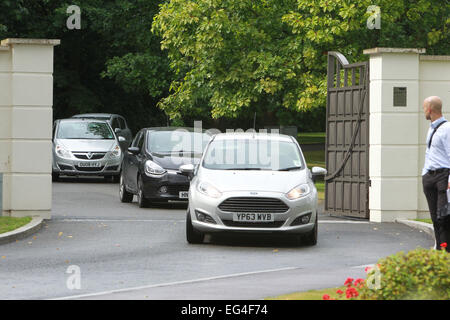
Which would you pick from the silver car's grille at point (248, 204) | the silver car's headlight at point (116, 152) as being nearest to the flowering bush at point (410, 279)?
the silver car's grille at point (248, 204)

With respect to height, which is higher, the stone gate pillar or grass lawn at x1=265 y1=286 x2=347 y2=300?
the stone gate pillar

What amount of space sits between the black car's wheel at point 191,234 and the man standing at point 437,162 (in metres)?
3.58

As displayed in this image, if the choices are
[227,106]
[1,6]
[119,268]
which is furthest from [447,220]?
[1,6]

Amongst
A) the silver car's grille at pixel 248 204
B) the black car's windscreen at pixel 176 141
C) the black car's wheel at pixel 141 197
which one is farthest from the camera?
the black car's windscreen at pixel 176 141

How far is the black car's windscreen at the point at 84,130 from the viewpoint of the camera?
1122 inches

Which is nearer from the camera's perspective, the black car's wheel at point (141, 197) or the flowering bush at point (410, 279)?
the flowering bush at point (410, 279)

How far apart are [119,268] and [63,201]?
10254 mm

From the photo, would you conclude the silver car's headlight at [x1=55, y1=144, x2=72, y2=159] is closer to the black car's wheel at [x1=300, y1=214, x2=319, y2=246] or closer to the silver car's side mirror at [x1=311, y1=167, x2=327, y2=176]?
the silver car's side mirror at [x1=311, y1=167, x2=327, y2=176]

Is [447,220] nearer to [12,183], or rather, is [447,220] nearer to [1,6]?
[12,183]

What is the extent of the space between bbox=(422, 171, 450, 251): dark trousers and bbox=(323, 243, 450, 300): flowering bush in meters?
3.87

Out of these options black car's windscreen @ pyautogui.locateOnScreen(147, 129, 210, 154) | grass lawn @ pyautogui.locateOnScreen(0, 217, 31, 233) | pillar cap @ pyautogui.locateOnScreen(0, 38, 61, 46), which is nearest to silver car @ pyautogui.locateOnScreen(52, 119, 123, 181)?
black car's windscreen @ pyautogui.locateOnScreen(147, 129, 210, 154)

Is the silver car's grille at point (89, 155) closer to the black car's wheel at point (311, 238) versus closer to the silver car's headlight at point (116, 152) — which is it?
the silver car's headlight at point (116, 152)

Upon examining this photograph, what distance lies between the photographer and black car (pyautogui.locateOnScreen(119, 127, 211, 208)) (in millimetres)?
19797
